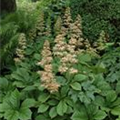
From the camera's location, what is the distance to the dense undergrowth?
384cm

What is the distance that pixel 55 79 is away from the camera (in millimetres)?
3910

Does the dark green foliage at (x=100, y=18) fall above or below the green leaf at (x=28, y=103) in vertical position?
above

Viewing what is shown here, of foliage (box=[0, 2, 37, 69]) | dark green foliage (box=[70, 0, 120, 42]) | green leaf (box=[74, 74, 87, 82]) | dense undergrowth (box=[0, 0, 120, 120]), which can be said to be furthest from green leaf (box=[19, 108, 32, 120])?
dark green foliage (box=[70, 0, 120, 42])

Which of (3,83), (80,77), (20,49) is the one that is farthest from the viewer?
(20,49)

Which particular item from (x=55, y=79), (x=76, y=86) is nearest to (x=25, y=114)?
(x=55, y=79)

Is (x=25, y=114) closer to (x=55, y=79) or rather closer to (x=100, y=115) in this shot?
(x=55, y=79)

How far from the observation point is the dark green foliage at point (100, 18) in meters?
5.38

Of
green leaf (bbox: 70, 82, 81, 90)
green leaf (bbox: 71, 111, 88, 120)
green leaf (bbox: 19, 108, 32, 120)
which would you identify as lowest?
green leaf (bbox: 19, 108, 32, 120)

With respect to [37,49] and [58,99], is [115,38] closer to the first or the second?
[37,49]

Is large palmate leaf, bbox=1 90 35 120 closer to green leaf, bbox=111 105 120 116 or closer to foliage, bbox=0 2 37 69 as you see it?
foliage, bbox=0 2 37 69

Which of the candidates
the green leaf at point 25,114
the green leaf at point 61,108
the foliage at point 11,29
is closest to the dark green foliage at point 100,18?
the foliage at point 11,29

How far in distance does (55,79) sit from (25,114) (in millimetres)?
488

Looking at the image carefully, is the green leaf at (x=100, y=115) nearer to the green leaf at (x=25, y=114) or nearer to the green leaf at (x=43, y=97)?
the green leaf at (x=43, y=97)

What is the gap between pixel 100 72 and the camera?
14.3 feet
